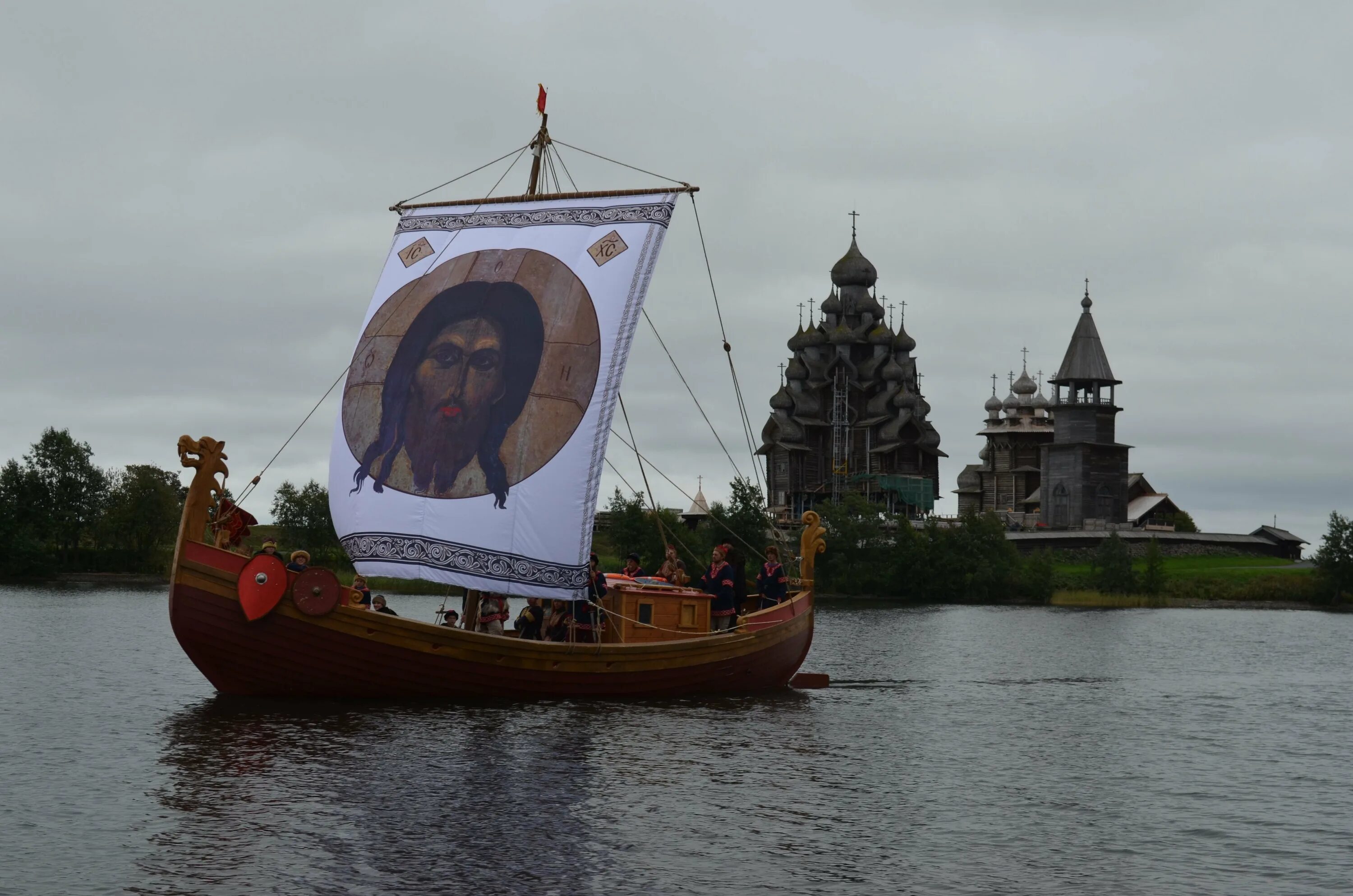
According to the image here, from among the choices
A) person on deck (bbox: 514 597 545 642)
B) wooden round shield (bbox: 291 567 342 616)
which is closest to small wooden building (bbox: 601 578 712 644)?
person on deck (bbox: 514 597 545 642)

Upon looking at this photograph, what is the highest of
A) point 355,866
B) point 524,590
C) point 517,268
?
point 517,268

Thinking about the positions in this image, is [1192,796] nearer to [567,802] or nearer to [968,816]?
[968,816]

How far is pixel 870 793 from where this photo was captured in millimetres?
18531

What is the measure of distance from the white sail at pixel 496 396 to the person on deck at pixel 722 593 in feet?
11.7

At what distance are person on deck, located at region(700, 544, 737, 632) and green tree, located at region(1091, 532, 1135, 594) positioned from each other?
59766mm

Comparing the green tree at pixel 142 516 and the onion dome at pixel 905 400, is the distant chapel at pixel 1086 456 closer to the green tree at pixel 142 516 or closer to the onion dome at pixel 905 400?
the onion dome at pixel 905 400

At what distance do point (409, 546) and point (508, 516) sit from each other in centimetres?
167

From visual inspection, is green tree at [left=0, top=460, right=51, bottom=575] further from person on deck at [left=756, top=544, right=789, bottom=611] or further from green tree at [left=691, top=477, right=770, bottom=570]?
person on deck at [left=756, top=544, right=789, bottom=611]

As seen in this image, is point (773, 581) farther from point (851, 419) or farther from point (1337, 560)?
point (851, 419)

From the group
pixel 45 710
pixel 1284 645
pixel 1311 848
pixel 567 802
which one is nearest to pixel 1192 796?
pixel 1311 848

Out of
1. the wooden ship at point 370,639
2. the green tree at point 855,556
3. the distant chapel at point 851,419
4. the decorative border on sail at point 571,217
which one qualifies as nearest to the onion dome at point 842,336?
the distant chapel at point 851,419

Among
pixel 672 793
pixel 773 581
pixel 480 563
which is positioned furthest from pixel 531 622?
pixel 672 793

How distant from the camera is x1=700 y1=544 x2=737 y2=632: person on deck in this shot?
26938 mm

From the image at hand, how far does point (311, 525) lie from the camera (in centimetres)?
8481
